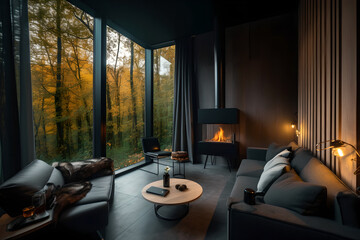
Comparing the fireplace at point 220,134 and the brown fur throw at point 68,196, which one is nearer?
the brown fur throw at point 68,196


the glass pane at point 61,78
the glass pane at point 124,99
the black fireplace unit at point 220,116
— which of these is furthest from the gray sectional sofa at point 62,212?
the black fireplace unit at point 220,116

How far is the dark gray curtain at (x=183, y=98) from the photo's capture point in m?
4.29

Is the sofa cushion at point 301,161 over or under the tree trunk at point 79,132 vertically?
under

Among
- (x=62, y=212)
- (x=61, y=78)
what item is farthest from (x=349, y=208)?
(x=61, y=78)

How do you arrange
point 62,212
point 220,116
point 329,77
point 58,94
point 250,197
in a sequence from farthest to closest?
point 220,116 → point 58,94 → point 329,77 → point 62,212 → point 250,197

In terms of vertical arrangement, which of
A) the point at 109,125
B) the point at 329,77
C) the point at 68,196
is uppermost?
the point at 329,77

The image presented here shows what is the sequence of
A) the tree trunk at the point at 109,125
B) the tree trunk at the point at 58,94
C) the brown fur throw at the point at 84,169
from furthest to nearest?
the tree trunk at the point at 109,125 → the tree trunk at the point at 58,94 → the brown fur throw at the point at 84,169

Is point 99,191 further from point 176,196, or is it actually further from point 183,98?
point 183,98

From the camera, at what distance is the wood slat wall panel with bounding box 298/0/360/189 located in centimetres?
136

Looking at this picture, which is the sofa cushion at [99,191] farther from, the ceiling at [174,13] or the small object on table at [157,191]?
the ceiling at [174,13]

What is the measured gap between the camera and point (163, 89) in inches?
188

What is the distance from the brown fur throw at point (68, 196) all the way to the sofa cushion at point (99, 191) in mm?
53

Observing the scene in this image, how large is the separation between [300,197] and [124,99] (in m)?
3.57

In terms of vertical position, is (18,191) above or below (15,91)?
below
